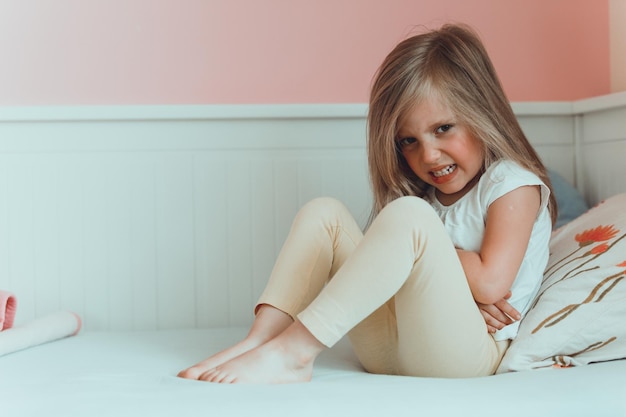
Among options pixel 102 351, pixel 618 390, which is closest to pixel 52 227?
pixel 102 351

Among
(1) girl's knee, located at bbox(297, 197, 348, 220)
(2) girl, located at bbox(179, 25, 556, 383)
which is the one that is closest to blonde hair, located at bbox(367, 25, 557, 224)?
(2) girl, located at bbox(179, 25, 556, 383)

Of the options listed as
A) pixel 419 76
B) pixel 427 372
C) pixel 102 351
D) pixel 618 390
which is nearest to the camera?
pixel 618 390

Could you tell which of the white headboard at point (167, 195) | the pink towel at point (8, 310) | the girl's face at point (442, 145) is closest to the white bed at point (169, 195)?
the white headboard at point (167, 195)

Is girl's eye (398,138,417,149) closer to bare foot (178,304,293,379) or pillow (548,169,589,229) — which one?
bare foot (178,304,293,379)

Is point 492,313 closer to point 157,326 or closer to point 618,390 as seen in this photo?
point 618,390

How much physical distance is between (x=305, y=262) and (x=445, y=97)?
13.6 inches

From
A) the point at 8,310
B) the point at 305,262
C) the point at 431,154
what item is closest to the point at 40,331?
the point at 8,310

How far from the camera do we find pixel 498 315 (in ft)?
4.11

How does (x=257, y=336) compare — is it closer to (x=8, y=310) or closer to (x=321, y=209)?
(x=321, y=209)

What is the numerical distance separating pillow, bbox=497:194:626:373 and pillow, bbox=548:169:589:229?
1.33ft

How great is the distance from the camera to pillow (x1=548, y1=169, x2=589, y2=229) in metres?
1.72

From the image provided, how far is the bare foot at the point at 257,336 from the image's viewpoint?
3.91 ft

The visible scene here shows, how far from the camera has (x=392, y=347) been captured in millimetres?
1261

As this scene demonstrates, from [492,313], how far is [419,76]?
390mm
